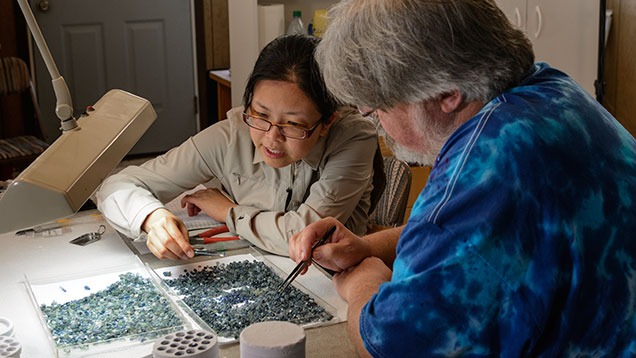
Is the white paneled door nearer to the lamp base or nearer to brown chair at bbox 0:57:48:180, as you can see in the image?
brown chair at bbox 0:57:48:180

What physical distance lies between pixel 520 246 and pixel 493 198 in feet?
0.24

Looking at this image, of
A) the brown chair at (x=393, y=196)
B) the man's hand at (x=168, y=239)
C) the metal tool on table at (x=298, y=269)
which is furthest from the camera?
the brown chair at (x=393, y=196)

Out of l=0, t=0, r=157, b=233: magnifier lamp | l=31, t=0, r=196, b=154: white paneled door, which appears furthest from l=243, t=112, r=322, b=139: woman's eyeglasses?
l=31, t=0, r=196, b=154: white paneled door

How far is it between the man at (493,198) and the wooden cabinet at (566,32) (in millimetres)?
2620

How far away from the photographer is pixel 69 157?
1075 mm

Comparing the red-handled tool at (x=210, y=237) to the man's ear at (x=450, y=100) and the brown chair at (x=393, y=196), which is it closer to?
the brown chair at (x=393, y=196)

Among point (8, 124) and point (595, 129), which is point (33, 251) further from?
point (8, 124)

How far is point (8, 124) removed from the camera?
482 cm

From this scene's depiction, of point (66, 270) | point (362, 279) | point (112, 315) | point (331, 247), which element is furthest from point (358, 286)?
point (66, 270)

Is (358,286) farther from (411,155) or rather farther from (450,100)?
(450,100)

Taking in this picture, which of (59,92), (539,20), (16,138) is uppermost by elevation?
(59,92)

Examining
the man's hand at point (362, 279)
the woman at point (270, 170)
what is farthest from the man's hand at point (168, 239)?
the man's hand at point (362, 279)

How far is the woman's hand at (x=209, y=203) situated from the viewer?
1.98 meters

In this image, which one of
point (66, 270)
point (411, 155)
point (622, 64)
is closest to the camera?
point (411, 155)
